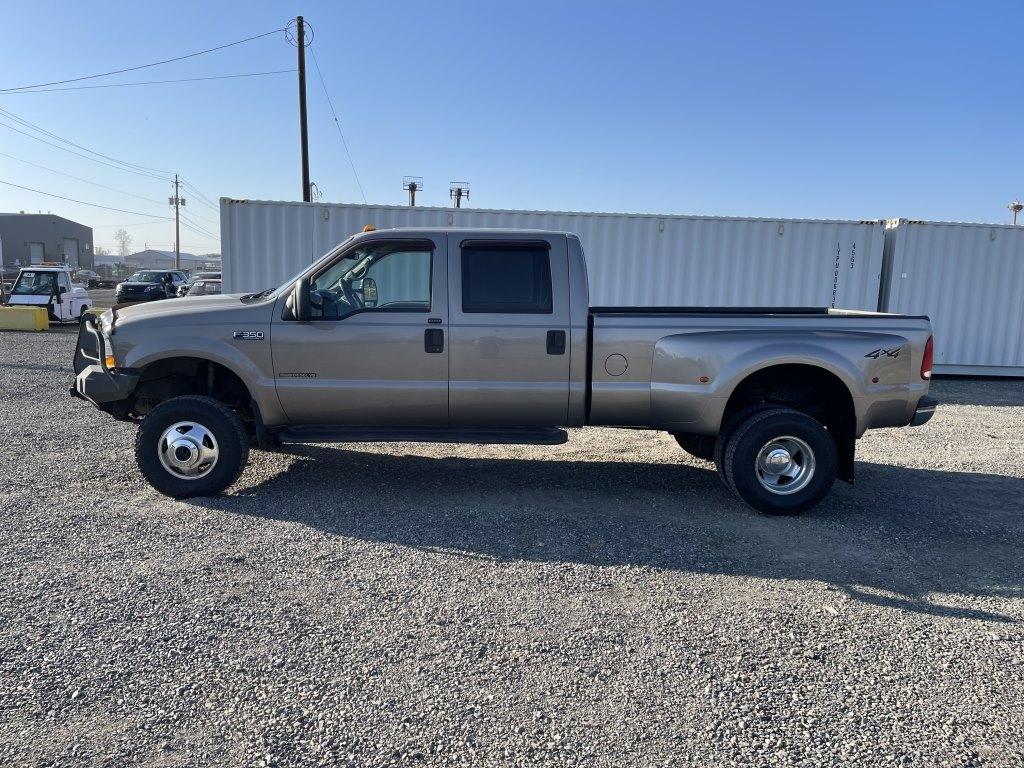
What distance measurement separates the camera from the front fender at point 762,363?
17.4ft

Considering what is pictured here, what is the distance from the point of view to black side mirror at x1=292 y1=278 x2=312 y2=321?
5199 millimetres

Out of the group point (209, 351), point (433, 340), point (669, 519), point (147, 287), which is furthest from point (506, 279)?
point (147, 287)

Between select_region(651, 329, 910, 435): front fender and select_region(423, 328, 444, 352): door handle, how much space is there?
160 cm

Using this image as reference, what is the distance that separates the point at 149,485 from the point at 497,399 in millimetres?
2837

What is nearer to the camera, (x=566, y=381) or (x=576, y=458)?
(x=566, y=381)

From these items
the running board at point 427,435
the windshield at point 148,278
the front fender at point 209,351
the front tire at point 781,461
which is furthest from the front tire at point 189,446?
the windshield at point 148,278

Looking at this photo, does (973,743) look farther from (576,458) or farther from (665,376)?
(576,458)

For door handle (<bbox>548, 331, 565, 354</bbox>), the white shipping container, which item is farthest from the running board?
the white shipping container

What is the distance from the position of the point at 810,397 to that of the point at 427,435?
3.07 metres

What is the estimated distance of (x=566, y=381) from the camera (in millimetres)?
5434

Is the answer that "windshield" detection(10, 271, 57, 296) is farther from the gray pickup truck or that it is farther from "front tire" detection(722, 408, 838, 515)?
"front tire" detection(722, 408, 838, 515)

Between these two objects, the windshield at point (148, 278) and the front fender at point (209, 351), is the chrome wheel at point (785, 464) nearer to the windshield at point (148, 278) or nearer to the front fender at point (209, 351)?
the front fender at point (209, 351)

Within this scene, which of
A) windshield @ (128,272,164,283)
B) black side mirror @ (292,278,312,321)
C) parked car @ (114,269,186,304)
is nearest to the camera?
black side mirror @ (292,278,312,321)

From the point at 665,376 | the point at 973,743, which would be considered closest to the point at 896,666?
the point at 973,743
